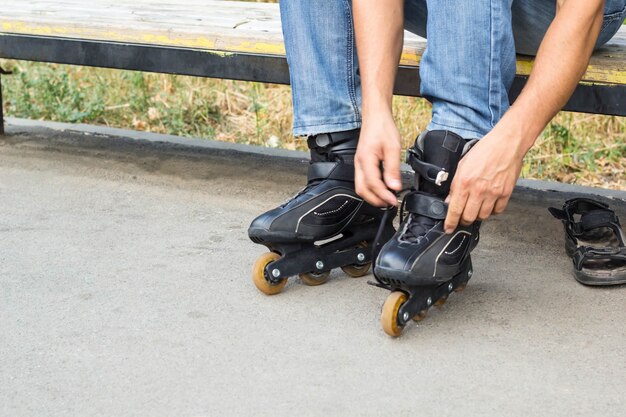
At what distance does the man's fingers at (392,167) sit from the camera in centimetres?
190

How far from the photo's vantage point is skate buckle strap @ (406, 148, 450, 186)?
1888 millimetres

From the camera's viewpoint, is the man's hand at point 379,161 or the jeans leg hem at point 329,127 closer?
the man's hand at point 379,161

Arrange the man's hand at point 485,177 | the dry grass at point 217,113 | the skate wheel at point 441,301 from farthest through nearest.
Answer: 1. the dry grass at point 217,113
2. the skate wheel at point 441,301
3. the man's hand at point 485,177

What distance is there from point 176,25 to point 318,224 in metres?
0.97

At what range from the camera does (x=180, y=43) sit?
8.93 ft

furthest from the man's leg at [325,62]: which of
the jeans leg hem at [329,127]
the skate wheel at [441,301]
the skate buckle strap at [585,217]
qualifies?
the skate buckle strap at [585,217]

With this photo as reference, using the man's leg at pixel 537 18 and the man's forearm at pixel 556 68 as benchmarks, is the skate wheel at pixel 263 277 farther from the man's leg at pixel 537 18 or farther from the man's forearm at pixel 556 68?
the man's leg at pixel 537 18

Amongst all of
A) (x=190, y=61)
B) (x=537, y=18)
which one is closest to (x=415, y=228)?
(x=537, y=18)

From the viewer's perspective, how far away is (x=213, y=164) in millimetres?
3387

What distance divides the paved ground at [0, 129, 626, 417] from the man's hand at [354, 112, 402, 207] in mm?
286

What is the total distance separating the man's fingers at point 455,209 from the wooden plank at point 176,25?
2.00 ft

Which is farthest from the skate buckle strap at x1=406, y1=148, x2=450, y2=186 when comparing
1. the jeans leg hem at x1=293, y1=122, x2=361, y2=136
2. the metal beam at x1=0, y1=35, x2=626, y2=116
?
the metal beam at x1=0, y1=35, x2=626, y2=116

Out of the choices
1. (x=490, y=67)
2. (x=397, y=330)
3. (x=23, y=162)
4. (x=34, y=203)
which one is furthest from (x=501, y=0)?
(x=23, y=162)

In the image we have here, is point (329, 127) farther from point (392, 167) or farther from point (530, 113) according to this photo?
point (530, 113)
